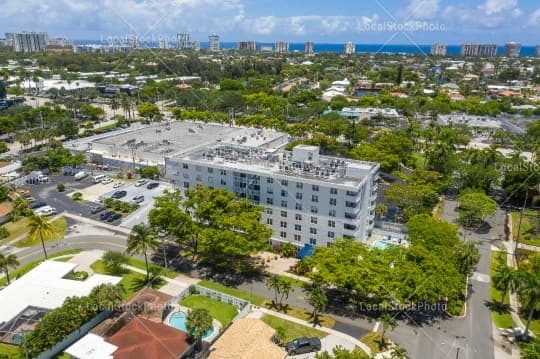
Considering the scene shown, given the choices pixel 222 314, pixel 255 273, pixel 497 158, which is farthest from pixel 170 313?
pixel 497 158

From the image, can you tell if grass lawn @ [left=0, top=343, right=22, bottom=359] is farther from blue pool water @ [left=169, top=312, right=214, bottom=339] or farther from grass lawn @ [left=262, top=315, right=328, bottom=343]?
grass lawn @ [left=262, top=315, right=328, bottom=343]

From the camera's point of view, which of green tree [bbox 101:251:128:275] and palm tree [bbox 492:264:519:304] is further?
green tree [bbox 101:251:128:275]

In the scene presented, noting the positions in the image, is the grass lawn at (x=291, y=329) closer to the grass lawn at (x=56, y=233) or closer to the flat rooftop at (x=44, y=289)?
the flat rooftop at (x=44, y=289)

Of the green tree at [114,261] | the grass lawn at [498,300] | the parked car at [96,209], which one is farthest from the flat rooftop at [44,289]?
the grass lawn at [498,300]

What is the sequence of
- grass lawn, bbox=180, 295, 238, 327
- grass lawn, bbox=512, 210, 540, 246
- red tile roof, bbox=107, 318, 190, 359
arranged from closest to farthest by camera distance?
red tile roof, bbox=107, 318, 190, 359 → grass lawn, bbox=180, 295, 238, 327 → grass lawn, bbox=512, 210, 540, 246

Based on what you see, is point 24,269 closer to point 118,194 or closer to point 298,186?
point 118,194

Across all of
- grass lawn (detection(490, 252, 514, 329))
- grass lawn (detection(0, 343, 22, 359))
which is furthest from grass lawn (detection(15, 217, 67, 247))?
grass lawn (detection(490, 252, 514, 329))

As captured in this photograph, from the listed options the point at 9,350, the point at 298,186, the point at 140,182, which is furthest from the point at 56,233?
the point at 298,186
